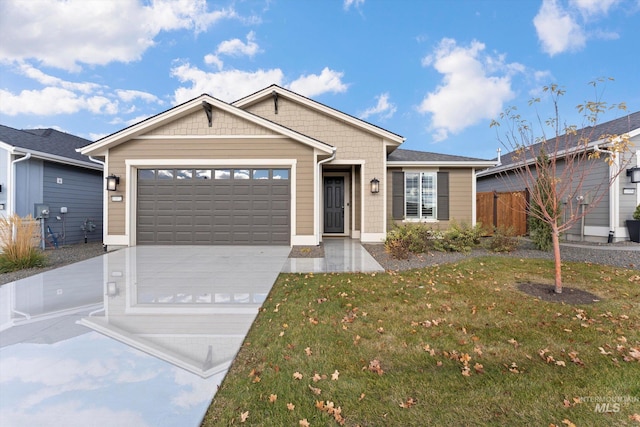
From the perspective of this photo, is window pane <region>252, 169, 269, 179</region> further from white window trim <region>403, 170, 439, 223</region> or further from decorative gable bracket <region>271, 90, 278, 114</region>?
white window trim <region>403, 170, 439, 223</region>

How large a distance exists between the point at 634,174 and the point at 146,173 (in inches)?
613

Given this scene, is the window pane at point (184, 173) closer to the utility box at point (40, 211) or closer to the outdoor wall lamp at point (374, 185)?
the utility box at point (40, 211)

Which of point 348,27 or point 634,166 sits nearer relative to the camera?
point 634,166

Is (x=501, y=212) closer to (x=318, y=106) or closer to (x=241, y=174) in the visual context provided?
(x=318, y=106)

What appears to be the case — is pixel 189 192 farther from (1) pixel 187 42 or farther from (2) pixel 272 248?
(1) pixel 187 42

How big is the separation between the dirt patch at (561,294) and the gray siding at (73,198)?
14322 mm

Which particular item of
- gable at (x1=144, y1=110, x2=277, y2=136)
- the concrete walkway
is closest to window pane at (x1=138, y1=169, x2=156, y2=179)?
gable at (x1=144, y1=110, x2=277, y2=136)

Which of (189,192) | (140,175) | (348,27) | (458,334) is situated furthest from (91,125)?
(458,334)

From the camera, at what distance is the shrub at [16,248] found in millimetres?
6215

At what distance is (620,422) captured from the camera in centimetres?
187

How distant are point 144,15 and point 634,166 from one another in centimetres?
1745

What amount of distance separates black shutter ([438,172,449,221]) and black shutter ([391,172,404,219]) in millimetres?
1400

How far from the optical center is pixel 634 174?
30.2ft

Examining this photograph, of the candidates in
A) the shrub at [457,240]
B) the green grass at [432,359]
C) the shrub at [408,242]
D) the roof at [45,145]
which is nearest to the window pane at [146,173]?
the roof at [45,145]
